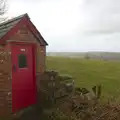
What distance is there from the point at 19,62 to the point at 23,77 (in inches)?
22.6

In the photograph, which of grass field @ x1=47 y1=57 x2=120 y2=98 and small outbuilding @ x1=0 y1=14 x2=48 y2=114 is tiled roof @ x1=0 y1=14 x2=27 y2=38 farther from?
grass field @ x1=47 y1=57 x2=120 y2=98

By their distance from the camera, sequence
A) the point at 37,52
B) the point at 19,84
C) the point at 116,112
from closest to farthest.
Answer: the point at 116,112 < the point at 19,84 < the point at 37,52

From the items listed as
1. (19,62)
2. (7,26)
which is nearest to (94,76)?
(19,62)

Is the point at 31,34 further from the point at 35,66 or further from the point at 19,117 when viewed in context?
the point at 19,117

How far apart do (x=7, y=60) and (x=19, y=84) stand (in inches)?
40.6

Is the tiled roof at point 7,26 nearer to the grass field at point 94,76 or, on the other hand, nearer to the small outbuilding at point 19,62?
the small outbuilding at point 19,62

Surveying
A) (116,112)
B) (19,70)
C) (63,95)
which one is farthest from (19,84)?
(116,112)

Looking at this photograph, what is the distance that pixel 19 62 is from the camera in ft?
29.9

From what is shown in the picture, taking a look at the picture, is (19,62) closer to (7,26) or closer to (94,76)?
(7,26)

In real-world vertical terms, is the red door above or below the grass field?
above

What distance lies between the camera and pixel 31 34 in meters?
9.44

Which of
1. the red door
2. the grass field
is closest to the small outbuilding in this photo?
the red door

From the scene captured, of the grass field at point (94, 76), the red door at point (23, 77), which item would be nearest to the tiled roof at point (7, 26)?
the red door at point (23, 77)

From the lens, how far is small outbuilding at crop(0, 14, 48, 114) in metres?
8.55
